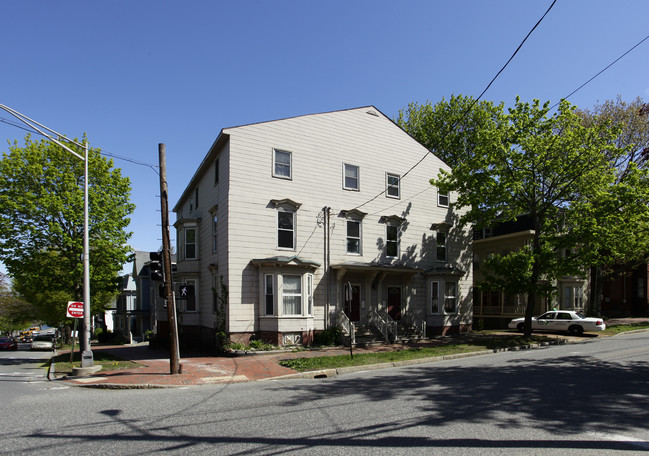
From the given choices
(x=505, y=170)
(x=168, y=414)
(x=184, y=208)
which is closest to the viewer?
(x=168, y=414)

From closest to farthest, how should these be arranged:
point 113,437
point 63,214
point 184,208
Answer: point 113,437, point 63,214, point 184,208

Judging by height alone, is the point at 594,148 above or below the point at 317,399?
above

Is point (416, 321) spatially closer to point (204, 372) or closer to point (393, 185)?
point (393, 185)

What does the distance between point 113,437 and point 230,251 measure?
39.0 feet

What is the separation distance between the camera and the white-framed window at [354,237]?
21.4m

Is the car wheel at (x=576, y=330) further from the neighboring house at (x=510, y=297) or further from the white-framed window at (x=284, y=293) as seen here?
the white-framed window at (x=284, y=293)

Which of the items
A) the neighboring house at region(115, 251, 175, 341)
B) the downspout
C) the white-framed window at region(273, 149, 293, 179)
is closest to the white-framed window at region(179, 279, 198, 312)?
the downspout

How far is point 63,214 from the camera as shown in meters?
21.6

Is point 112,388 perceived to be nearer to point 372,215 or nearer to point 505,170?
point 372,215

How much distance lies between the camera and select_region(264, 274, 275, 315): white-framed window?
18.7 metres

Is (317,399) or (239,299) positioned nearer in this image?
(317,399)

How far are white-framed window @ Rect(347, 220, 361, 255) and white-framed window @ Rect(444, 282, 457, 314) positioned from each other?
5.70 meters

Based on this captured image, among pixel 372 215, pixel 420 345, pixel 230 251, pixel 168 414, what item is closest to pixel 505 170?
pixel 372 215

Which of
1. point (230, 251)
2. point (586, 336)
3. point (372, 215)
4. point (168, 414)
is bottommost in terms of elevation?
point (586, 336)
